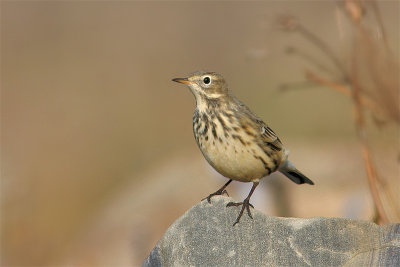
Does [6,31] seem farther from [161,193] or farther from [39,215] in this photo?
[161,193]

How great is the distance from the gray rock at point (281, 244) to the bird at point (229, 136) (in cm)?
79

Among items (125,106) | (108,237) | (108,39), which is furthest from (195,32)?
(108,237)

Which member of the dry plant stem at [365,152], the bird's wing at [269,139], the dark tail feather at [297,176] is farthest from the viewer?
the dark tail feather at [297,176]

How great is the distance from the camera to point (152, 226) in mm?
11922

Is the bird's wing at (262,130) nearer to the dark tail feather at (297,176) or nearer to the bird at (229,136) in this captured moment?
the bird at (229,136)

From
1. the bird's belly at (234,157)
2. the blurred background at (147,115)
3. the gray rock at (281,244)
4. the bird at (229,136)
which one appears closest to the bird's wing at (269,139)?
the bird at (229,136)

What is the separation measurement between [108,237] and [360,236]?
665 centimetres

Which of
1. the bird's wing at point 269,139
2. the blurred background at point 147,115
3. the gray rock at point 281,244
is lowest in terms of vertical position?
the blurred background at point 147,115

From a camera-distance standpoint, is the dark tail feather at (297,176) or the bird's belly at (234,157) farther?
the dark tail feather at (297,176)

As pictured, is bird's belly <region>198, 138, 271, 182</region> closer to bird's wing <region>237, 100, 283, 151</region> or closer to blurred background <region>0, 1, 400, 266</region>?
bird's wing <region>237, 100, 283, 151</region>

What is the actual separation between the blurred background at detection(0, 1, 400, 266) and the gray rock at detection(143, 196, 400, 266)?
1571 millimetres

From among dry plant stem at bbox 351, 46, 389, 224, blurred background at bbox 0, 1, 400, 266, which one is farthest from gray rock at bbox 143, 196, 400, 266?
blurred background at bbox 0, 1, 400, 266

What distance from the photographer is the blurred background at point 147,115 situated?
34.3 feet

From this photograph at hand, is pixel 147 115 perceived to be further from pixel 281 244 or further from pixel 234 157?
pixel 281 244
